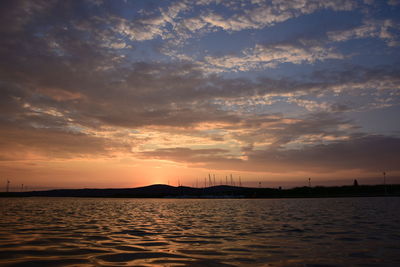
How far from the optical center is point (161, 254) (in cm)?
1581

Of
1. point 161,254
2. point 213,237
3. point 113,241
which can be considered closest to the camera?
point 161,254

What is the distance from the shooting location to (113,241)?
66.4 ft

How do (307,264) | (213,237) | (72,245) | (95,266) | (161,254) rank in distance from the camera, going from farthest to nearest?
1. (213,237)
2. (72,245)
3. (161,254)
4. (307,264)
5. (95,266)

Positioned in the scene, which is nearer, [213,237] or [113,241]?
[113,241]

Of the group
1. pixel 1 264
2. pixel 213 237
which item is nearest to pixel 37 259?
pixel 1 264

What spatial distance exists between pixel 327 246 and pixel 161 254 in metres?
9.96

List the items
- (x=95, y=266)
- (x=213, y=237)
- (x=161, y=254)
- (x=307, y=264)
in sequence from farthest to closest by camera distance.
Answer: (x=213, y=237), (x=161, y=254), (x=307, y=264), (x=95, y=266)

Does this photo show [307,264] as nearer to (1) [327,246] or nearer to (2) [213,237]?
(1) [327,246]

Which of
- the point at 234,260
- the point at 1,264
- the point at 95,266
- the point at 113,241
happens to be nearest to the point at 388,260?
the point at 234,260

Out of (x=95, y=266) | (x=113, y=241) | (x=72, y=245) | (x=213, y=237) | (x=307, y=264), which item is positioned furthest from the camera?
(x=213, y=237)

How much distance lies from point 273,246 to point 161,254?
6897 millimetres

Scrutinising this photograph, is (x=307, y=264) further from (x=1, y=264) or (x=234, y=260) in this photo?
(x=1, y=264)

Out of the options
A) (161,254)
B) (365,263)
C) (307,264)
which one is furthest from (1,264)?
(365,263)

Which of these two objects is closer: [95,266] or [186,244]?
[95,266]
